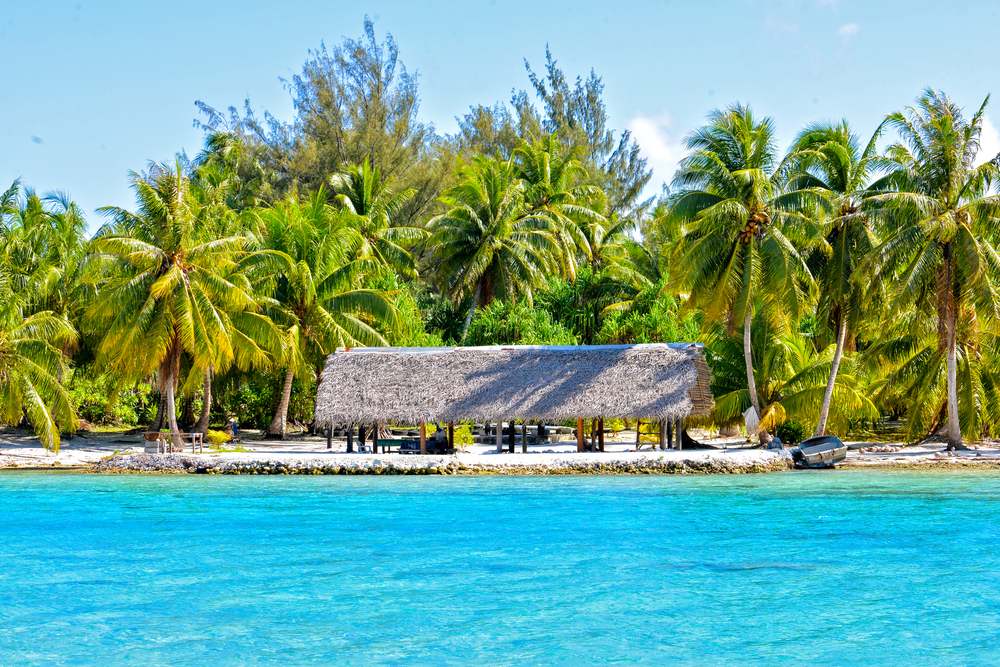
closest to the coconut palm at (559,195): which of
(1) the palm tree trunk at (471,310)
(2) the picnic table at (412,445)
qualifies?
(1) the palm tree trunk at (471,310)

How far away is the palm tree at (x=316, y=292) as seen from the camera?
80.7ft

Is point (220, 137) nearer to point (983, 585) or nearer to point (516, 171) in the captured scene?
point (516, 171)

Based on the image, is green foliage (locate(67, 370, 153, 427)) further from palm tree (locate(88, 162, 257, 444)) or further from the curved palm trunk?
the curved palm trunk

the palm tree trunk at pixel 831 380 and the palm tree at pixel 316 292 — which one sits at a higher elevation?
the palm tree at pixel 316 292

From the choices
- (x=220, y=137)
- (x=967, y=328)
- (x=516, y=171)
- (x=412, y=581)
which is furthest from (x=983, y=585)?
(x=220, y=137)

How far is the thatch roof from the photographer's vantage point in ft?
66.5

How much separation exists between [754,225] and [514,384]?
675 cm

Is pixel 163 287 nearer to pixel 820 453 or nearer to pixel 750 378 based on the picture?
pixel 750 378

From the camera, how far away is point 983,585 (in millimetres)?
9352

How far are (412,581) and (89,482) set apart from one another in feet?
37.0

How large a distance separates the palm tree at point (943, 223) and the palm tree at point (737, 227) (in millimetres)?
2103

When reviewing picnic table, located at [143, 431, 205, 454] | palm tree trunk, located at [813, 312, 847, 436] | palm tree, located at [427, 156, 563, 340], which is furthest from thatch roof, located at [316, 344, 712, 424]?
palm tree, located at [427, 156, 563, 340]

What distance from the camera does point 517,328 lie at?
2755 centimetres

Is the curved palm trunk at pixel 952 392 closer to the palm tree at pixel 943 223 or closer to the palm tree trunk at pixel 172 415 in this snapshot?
the palm tree at pixel 943 223
